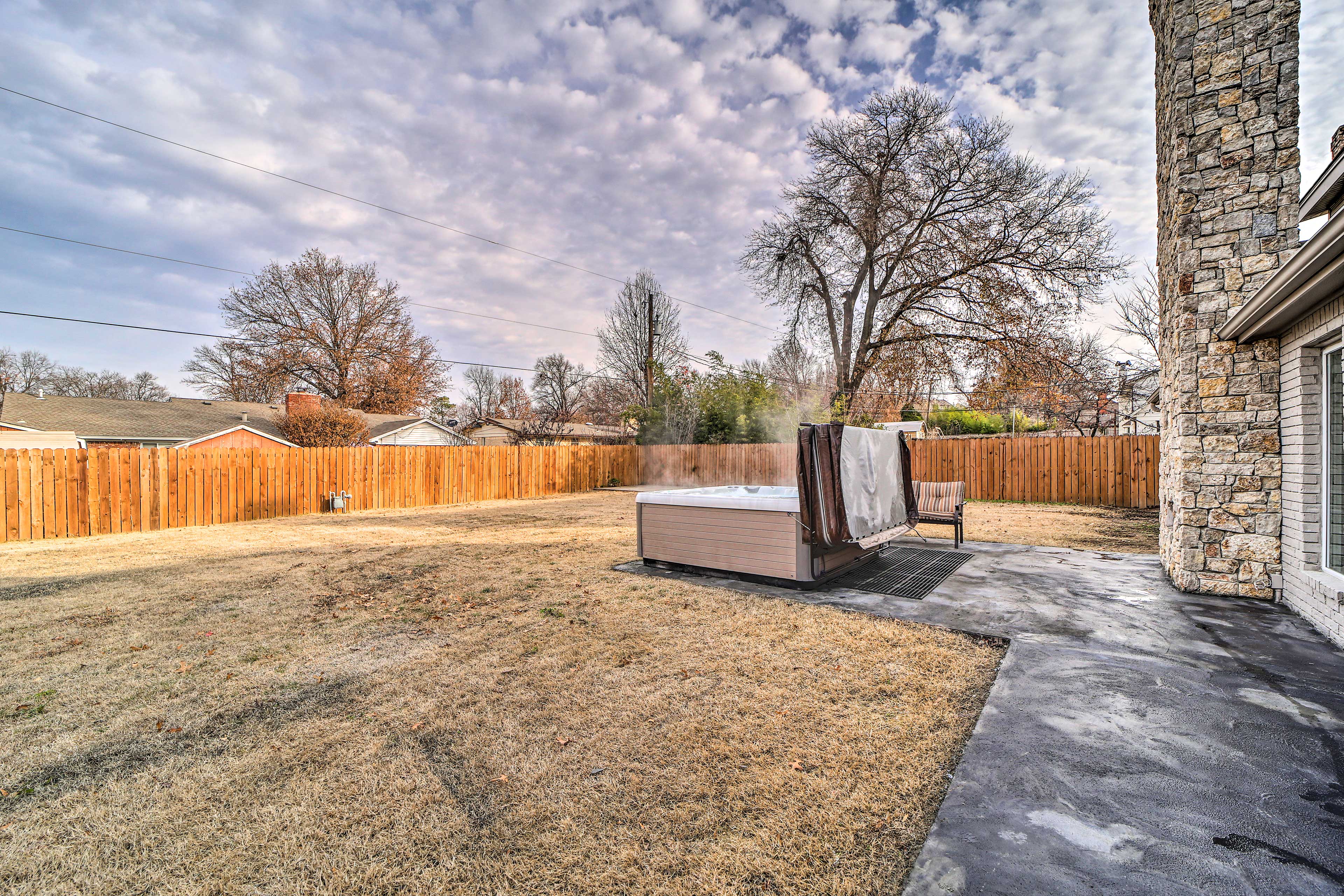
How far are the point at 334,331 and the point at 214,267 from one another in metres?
7.44

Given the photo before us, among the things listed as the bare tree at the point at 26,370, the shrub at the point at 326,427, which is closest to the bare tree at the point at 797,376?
the shrub at the point at 326,427

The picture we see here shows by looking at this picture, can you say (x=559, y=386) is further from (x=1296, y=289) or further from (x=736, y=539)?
(x=1296, y=289)

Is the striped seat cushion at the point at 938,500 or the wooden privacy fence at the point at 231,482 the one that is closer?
the striped seat cushion at the point at 938,500

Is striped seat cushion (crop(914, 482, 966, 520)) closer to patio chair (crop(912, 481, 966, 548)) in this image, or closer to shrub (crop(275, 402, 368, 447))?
patio chair (crop(912, 481, 966, 548))

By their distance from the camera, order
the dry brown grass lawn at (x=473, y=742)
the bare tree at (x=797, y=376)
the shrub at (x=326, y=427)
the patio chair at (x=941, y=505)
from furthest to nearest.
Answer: the bare tree at (x=797, y=376) → the shrub at (x=326, y=427) → the patio chair at (x=941, y=505) → the dry brown grass lawn at (x=473, y=742)

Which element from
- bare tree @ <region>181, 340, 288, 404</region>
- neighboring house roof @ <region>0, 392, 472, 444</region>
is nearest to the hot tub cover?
neighboring house roof @ <region>0, 392, 472, 444</region>

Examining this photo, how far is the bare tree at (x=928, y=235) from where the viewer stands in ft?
43.8

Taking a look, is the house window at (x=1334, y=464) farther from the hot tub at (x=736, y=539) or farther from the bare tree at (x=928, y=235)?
the bare tree at (x=928, y=235)

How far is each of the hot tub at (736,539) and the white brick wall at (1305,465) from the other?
9.86 ft

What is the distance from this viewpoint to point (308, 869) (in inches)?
61.0

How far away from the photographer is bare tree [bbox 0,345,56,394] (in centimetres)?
2409

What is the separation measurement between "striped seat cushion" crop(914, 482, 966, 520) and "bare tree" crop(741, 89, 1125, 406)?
9.26 meters

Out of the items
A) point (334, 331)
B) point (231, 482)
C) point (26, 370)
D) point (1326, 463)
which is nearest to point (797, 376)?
point (231, 482)

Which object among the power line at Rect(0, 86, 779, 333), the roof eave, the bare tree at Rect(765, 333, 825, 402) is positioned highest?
the power line at Rect(0, 86, 779, 333)
